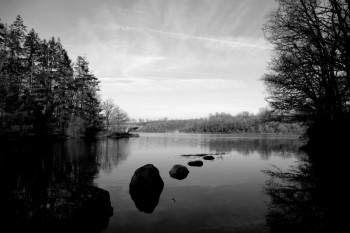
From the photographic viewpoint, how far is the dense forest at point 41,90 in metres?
28.2

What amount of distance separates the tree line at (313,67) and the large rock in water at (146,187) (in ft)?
29.3

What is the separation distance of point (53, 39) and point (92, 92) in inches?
553

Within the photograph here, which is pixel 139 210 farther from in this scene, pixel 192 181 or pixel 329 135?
pixel 329 135

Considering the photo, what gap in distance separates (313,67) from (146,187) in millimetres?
11778

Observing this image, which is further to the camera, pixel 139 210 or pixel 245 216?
pixel 139 210

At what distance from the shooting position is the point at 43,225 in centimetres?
577

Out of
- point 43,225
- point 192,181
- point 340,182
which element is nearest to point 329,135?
point 340,182

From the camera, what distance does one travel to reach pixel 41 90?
38.6 meters

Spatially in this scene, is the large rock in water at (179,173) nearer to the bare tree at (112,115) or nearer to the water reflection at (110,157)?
the water reflection at (110,157)

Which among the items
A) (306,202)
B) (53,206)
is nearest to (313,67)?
(306,202)

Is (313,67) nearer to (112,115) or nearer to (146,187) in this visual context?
(146,187)

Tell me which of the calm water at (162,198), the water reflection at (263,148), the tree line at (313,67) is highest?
the tree line at (313,67)

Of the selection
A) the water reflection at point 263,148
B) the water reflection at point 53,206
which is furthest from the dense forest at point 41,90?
the water reflection at point 263,148

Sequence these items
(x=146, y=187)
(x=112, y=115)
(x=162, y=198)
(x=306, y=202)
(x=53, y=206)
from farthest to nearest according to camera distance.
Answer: (x=112, y=115)
(x=146, y=187)
(x=162, y=198)
(x=306, y=202)
(x=53, y=206)
